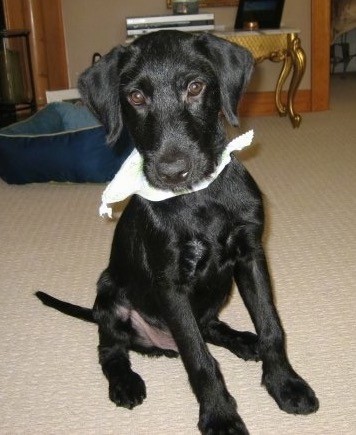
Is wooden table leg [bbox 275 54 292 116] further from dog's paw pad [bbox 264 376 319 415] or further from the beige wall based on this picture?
dog's paw pad [bbox 264 376 319 415]

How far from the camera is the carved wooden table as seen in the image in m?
3.84

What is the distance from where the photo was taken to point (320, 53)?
14.7 ft

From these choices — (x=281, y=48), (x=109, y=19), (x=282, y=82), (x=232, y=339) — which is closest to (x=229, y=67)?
A: (x=232, y=339)

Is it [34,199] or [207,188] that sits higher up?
[207,188]

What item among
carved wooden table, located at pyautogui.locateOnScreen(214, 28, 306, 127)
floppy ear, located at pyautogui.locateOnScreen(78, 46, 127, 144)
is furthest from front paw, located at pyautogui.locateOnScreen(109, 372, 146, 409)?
carved wooden table, located at pyautogui.locateOnScreen(214, 28, 306, 127)

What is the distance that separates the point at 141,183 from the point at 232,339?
495mm

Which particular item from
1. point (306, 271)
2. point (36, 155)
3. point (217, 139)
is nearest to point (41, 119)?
point (36, 155)

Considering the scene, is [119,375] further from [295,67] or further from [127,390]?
[295,67]

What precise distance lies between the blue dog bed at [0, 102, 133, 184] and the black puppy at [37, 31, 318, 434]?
56.2 inches

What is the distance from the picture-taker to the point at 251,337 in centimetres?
165

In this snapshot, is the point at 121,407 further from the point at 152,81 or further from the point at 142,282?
the point at 152,81

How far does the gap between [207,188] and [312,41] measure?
11.0 feet

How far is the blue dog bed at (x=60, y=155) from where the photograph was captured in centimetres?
298

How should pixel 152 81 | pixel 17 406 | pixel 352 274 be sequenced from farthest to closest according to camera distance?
pixel 352 274
pixel 17 406
pixel 152 81
